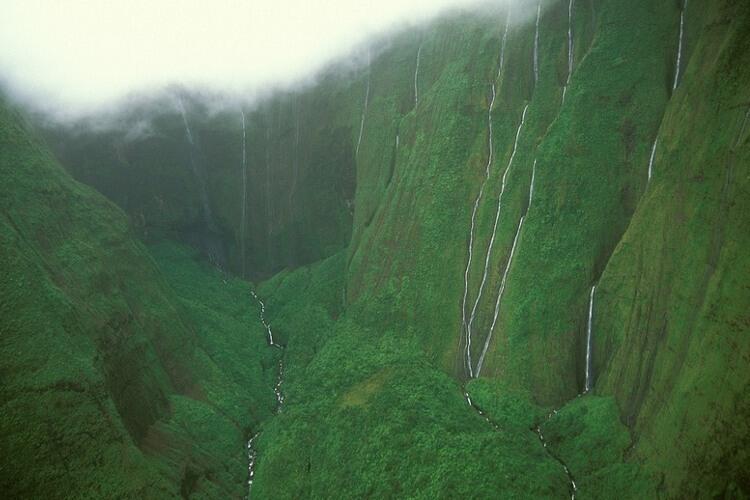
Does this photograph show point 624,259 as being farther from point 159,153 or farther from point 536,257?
point 159,153

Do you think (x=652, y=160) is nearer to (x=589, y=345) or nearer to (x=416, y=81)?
(x=589, y=345)

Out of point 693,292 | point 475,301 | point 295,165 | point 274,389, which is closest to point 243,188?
point 295,165

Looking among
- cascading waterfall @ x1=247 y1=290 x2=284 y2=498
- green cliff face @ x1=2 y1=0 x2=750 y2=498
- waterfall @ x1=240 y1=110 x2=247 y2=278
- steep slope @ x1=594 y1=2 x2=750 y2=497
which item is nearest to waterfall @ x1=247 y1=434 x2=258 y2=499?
cascading waterfall @ x1=247 y1=290 x2=284 y2=498

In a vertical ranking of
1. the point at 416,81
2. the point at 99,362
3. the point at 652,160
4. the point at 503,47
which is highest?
the point at 503,47

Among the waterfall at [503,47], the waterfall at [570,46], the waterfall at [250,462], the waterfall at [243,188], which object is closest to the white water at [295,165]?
the waterfall at [243,188]

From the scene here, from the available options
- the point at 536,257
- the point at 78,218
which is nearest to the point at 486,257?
the point at 536,257

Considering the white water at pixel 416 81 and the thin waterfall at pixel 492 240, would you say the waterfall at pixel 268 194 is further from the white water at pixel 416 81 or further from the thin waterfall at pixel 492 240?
the thin waterfall at pixel 492 240
